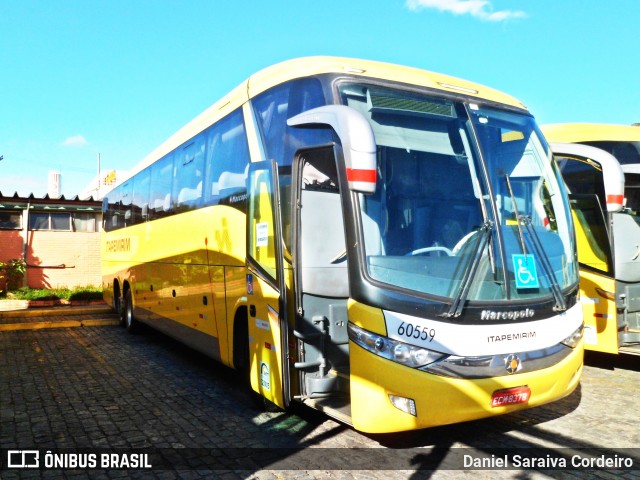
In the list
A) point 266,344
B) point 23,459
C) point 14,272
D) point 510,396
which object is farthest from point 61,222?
point 510,396

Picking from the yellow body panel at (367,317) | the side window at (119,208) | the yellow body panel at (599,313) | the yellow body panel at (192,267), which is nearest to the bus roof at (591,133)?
the yellow body panel at (599,313)

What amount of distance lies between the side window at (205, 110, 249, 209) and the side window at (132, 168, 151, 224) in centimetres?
403

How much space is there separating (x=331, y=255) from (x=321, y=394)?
4.47 ft

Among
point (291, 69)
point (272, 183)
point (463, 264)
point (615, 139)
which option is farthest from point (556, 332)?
point (615, 139)

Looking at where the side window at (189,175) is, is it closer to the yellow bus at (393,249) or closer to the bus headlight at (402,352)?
the yellow bus at (393,249)

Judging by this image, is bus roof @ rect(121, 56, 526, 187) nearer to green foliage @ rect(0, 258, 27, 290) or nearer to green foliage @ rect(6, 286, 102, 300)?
green foliage @ rect(6, 286, 102, 300)

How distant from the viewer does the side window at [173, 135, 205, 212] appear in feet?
27.3

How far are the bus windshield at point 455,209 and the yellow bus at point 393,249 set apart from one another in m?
0.01

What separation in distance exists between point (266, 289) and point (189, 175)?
142 inches

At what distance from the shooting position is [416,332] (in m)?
4.46

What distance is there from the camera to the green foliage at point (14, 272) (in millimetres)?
18661

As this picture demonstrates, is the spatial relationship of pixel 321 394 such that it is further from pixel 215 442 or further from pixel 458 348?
pixel 458 348

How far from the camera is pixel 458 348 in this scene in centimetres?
448

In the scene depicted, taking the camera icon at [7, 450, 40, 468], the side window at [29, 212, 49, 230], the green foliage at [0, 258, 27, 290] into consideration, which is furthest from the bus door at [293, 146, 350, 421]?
the side window at [29, 212, 49, 230]
